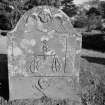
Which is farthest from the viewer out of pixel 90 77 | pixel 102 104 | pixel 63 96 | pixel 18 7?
pixel 18 7

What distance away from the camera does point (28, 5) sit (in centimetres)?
1900

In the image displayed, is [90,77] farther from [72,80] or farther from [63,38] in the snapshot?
[63,38]

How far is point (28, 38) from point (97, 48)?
10402mm

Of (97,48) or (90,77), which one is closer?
(90,77)

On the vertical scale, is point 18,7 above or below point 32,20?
above

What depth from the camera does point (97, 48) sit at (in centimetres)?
1277

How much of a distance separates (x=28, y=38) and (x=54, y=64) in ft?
2.77

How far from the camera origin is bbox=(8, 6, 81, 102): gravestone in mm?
3246

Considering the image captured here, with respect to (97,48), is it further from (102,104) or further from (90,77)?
(102,104)

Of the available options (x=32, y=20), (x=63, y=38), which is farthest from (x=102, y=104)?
(x=32, y=20)

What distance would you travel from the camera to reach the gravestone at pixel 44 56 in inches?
128

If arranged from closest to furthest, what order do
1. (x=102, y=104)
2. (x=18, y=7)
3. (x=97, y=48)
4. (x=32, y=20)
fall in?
1. (x=32, y=20)
2. (x=102, y=104)
3. (x=97, y=48)
4. (x=18, y=7)

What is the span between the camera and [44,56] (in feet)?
11.4

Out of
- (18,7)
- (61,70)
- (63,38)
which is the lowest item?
(61,70)
